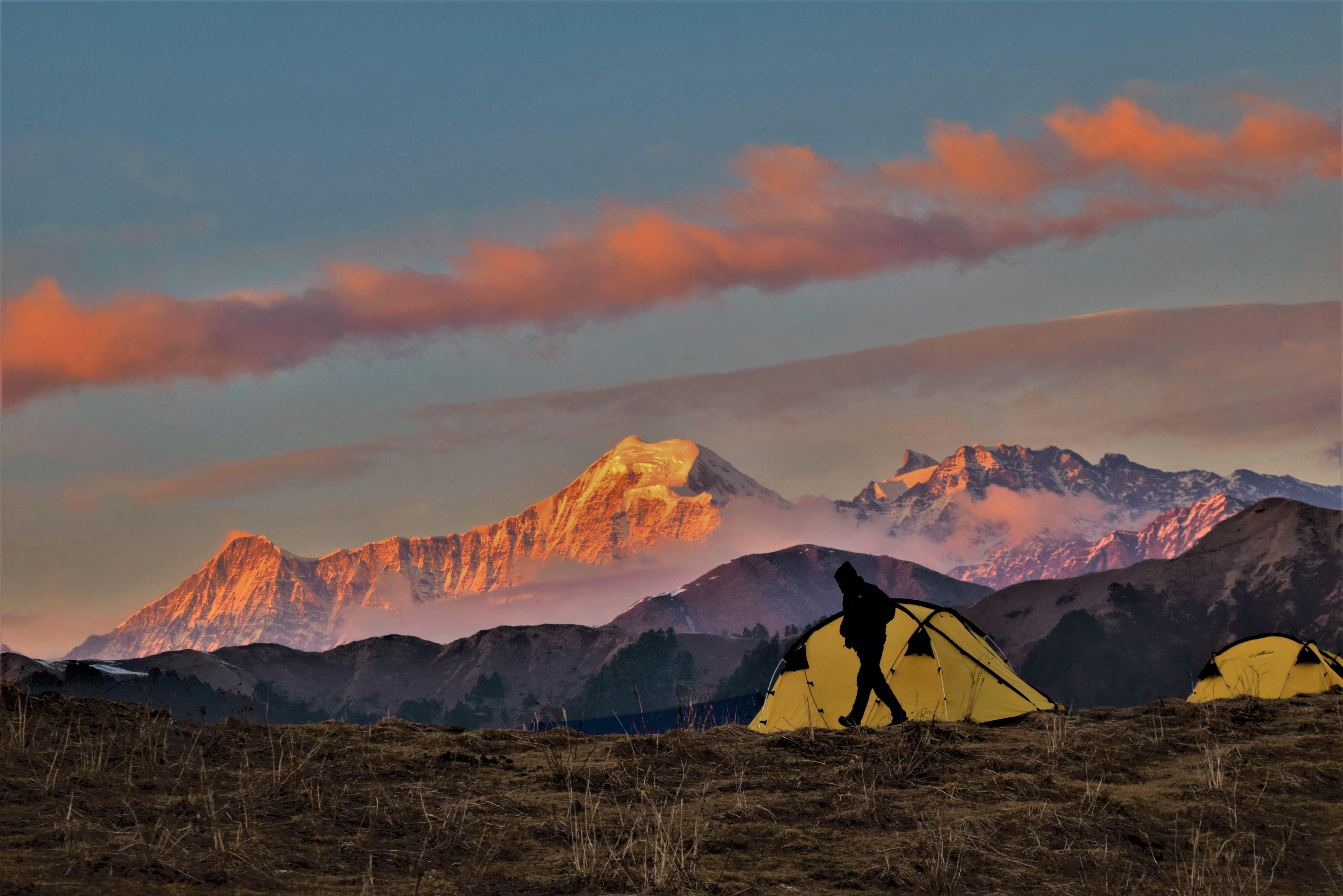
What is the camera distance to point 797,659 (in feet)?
76.7

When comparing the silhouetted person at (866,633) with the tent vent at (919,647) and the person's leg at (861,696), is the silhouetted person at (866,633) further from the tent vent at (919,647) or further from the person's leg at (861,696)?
the tent vent at (919,647)

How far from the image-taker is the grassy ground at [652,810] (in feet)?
27.4

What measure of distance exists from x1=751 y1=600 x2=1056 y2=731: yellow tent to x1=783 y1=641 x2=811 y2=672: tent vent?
0.02 meters

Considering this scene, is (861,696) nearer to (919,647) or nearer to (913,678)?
(913,678)

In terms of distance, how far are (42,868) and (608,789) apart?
192 inches

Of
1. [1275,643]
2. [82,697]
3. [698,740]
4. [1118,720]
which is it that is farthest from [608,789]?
[1275,643]

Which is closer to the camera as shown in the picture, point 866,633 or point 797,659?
point 866,633

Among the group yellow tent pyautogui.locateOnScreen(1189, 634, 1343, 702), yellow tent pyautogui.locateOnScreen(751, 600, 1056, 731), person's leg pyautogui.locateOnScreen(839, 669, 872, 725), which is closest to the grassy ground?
person's leg pyautogui.locateOnScreen(839, 669, 872, 725)

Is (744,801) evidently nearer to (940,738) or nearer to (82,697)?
(940,738)

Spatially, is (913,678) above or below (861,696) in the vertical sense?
above

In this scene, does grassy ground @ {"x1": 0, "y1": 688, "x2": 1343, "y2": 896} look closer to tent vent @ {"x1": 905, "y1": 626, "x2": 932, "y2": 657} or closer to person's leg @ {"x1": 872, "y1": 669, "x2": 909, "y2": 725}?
person's leg @ {"x1": 872, "y1": 669, "x2": 909, "y2": 725}

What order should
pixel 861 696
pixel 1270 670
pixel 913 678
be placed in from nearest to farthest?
pixel 861 696 < pixel 913 678 < pixel 1270 670

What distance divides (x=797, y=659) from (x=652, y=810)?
44.0 feet

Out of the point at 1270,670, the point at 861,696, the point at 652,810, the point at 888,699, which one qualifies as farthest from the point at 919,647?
the point at 1270,670
